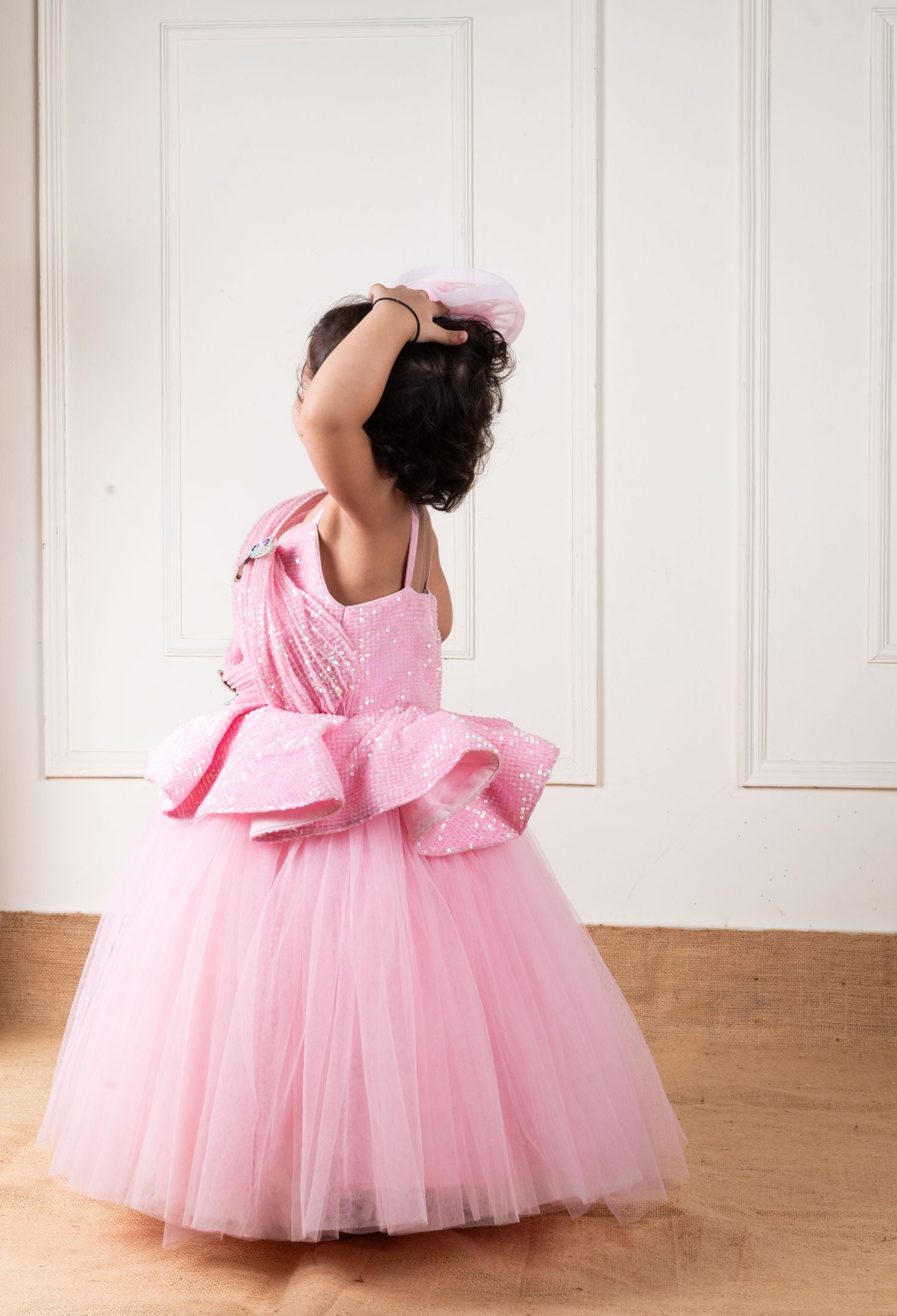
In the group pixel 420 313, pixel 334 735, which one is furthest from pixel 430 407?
pixel 334 735

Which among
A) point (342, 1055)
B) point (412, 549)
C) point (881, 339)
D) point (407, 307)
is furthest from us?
point (881, 339)

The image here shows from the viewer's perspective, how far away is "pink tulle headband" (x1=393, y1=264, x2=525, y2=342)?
1457 millimetres

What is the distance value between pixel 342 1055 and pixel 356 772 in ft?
1.07

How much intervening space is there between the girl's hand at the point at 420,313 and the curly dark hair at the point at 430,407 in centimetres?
2

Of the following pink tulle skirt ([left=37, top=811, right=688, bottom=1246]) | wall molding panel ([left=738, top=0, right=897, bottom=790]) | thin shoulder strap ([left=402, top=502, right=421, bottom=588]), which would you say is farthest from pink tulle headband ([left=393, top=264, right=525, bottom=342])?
wall molding panel ([left=738, top=0, right=897, bottom=790])

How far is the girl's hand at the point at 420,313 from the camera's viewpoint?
1358mm

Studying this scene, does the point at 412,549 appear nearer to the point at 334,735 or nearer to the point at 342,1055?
the point at 334,735

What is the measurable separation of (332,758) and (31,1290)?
0.70 meters

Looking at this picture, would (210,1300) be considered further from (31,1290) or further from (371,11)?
(371,11)

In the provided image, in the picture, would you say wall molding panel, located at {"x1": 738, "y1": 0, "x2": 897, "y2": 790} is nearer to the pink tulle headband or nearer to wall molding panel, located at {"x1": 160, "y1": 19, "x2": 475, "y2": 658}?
wall molding panel, located at {"x1": 160, "y1": 19, "x2": 475, "y2": 658}

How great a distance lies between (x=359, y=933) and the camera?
50.6 inches

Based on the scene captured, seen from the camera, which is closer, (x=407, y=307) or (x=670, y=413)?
(x=407, y=307)

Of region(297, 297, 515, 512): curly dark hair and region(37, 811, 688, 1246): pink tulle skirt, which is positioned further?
region(297, 297, 515, 512): curly dark hair

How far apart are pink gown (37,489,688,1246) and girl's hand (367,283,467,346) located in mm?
238
